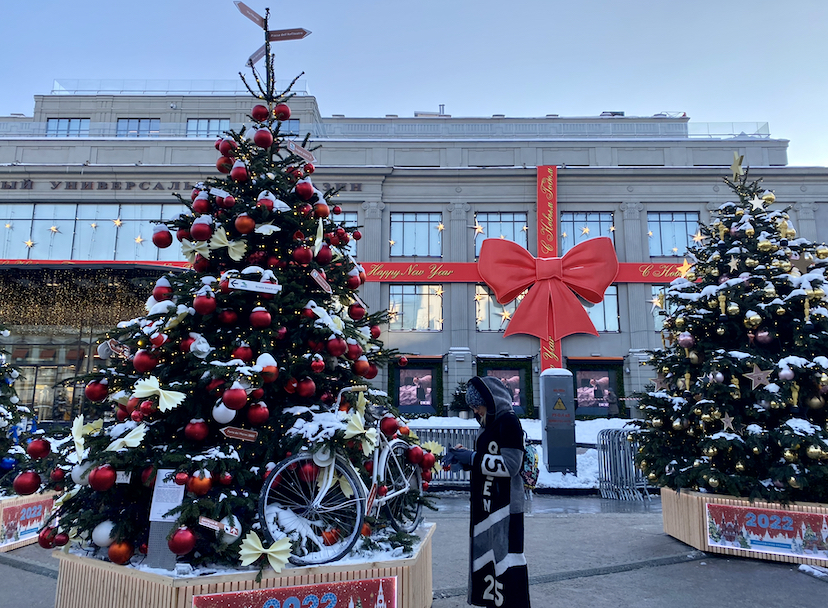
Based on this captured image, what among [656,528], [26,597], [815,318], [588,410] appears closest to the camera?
[26,597]

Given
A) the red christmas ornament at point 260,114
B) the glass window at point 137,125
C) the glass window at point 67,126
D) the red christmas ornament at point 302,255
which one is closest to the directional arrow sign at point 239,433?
the red christmas ornament at point 302,255

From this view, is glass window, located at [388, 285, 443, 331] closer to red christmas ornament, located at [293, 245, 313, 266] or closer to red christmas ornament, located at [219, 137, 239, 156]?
red christmas ornament, located at [219, 137, 239, 156]

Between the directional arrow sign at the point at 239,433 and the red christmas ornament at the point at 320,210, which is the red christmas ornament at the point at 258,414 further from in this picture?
the red christmas ornament at the point at 320,210

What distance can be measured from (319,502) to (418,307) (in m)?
24.1

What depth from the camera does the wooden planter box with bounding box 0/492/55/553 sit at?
6867 mm

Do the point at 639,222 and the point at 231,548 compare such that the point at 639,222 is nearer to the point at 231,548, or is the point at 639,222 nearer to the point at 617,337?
the point at 617,337

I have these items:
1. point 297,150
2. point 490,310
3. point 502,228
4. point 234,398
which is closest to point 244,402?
point 234,398

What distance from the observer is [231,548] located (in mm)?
3881

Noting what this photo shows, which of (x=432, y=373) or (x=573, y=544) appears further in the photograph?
(x=432, y=373)

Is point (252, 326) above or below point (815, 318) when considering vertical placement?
below

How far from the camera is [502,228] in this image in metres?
29.0

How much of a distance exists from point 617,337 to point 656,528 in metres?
20.5

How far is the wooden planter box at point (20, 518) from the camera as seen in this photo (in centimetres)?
687

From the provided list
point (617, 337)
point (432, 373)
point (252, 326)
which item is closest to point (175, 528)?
point (252, 326)
